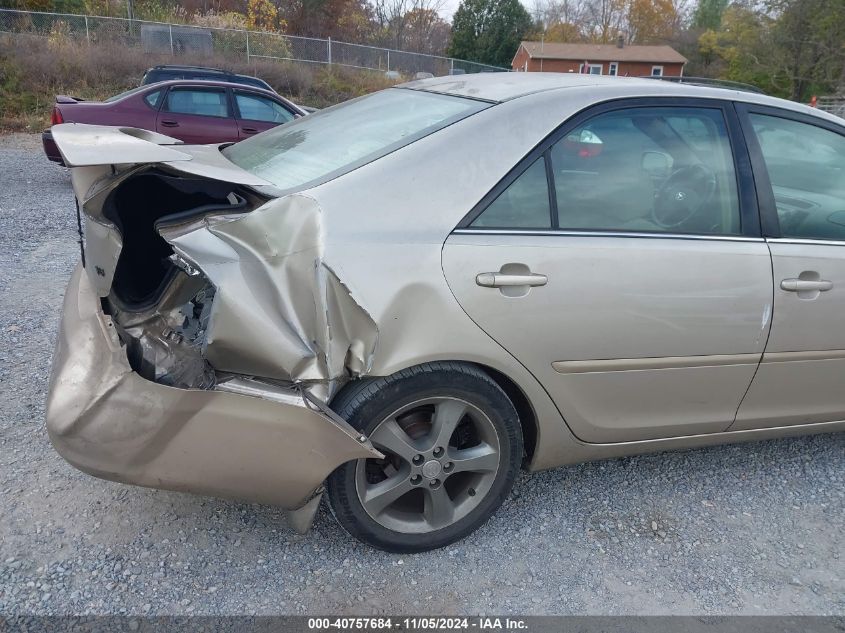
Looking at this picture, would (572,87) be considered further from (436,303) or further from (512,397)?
(512,397)

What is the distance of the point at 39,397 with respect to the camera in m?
3.24

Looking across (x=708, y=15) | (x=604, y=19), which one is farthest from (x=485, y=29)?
(x=708, y=15)

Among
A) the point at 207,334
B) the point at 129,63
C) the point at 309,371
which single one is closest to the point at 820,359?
the point at 309,371

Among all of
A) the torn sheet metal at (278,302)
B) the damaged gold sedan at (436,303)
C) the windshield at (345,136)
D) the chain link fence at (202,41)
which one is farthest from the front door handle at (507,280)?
the chain link fence at (202,41)

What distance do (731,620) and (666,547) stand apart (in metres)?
0.37

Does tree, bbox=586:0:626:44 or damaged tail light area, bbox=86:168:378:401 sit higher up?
tree, bbox=586:0:626:44

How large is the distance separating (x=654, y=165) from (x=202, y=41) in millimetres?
Answer: 21715

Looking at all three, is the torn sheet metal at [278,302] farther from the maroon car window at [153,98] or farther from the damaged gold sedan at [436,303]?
the maroon car window at [153,98]

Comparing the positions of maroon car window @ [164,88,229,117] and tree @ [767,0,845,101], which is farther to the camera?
tree @ [767,0,845,101]

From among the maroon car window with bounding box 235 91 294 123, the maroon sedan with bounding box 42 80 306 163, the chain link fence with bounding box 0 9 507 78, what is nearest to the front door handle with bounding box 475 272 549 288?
the maroon sedan with bounding box 42 80 306 163

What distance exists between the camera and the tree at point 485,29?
140 feet

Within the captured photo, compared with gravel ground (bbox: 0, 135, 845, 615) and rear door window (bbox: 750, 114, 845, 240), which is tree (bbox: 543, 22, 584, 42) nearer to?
rear door window (bbox: 750, 114, 845, 240)

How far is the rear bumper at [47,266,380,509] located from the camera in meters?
2.00

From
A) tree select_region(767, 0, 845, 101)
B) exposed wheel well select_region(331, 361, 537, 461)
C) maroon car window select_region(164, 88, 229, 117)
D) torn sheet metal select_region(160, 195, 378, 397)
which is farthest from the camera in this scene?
tree select_region(767, 0, 845, 101)
